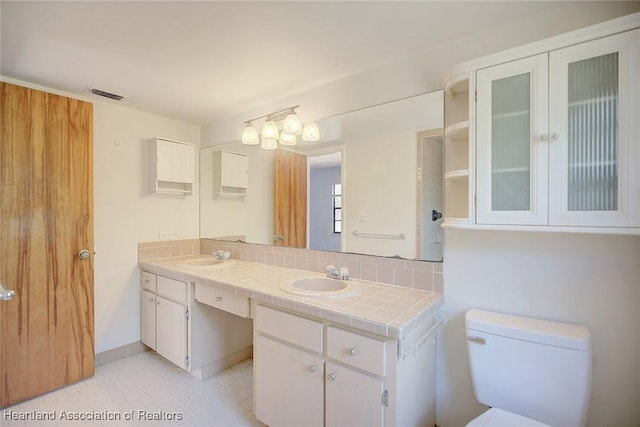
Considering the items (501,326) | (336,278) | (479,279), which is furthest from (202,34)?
(501,326)

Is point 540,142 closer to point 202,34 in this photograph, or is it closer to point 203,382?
point 202,34

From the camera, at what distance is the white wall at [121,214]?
8.19 feet

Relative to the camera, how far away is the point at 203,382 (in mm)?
2291

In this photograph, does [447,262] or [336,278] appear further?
[336,278]

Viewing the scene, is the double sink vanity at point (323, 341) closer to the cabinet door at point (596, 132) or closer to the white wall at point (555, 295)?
the white wall at point (555, 295)

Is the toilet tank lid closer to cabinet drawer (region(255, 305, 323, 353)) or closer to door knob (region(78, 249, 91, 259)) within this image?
cabinet drawer (region(255, 305, 323, 353))

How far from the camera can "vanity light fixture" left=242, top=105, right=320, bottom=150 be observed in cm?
218

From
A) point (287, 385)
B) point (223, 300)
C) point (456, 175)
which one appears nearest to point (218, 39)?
point (456, 175)

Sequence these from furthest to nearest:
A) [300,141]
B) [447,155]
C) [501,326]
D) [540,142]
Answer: [300,141] → [447,155] → [501,326] → [540,142]

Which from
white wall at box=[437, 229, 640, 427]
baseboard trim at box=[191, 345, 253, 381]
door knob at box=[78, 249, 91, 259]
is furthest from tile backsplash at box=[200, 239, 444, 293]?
door knob at box=[78, 249, 91, 259]

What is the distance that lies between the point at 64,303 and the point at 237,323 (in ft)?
4.03

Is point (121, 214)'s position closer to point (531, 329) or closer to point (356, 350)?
point (356, 350)

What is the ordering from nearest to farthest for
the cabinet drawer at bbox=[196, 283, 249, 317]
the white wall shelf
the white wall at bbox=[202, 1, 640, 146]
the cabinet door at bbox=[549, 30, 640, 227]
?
1. the cabinet door at bbox=[549, 30, 640, 227]
2. the white wall at bbox=[202, 1, 640, 146]
3. the cabinet drawer at bbox=[196, 283, 249, 317]
4. the white wall shelf

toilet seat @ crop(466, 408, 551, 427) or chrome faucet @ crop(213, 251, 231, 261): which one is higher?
chrome faucet @ crop(213, 251, 231, 261)
